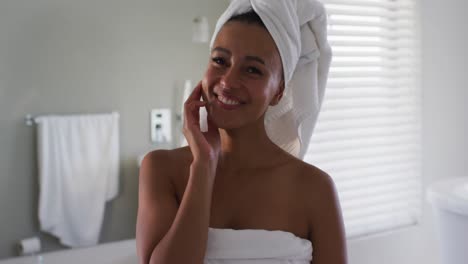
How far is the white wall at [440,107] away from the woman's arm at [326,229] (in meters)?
1.47

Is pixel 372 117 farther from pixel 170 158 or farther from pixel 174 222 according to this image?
pixel 174 222

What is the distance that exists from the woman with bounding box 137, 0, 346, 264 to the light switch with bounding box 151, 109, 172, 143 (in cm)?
56

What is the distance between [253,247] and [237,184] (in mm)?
182

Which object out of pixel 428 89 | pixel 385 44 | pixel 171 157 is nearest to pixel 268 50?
pixel 171 157

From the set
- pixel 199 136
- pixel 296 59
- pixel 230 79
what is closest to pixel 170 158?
pixel 199 136

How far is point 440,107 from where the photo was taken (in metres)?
2.50

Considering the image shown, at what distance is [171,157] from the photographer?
111 centimetres

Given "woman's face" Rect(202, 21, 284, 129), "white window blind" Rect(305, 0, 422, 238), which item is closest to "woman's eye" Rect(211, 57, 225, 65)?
"woman's face" Rect(202, 21, 284, 129)

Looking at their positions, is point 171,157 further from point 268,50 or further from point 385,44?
point 385,44

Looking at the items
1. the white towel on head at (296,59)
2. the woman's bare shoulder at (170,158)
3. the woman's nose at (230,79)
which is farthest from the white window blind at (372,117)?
the woman's nose at (230,79)

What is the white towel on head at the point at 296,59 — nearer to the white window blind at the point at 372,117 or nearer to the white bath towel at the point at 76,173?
the white bath towel at the point at 76,173

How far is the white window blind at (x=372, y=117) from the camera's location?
2150 mm

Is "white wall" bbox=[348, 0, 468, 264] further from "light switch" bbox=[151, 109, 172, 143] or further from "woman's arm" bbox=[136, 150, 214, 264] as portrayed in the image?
"woman's arm" bbox=[136, 150, 214, 264]

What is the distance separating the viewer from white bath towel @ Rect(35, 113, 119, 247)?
1.54m
